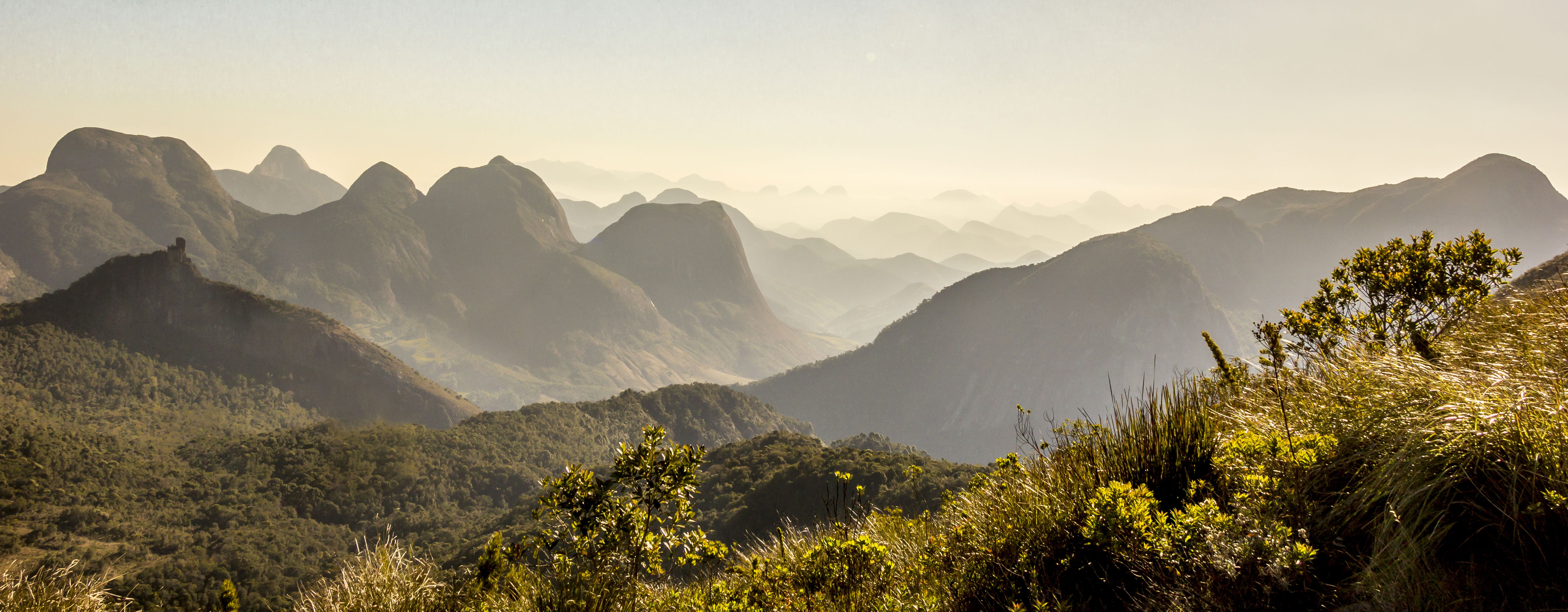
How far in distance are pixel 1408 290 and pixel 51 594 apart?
63.3 ft

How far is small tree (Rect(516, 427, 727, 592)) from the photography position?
6.65m

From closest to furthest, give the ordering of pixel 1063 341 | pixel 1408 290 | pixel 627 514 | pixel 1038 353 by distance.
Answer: pixel 627 514
pixel 1408 290
pixel 1063 341
pixel 1038 353

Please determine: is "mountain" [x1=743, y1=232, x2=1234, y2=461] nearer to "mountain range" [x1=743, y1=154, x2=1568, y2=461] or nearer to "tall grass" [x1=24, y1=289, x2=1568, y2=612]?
"mountain range" [x1=743, y1=154, x2=1568, y2=461]

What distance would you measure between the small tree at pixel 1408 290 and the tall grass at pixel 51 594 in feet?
53.2

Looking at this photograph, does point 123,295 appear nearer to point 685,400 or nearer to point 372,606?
point 685,400

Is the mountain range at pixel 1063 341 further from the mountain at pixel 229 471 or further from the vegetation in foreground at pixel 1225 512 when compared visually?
the vegetation in foreground at pixel 1225 512

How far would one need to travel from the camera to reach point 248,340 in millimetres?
117750

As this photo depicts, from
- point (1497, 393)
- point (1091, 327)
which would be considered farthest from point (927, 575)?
point (1091, 327)

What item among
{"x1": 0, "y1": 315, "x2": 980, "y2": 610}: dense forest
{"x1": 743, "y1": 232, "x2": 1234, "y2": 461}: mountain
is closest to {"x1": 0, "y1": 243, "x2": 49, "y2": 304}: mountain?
{"x1": 0, "y1": 315, "x2": 980, "y2": 610}: dense forest

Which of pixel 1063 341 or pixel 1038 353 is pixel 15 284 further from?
pixel 1063 341

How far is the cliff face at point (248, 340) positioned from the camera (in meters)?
111

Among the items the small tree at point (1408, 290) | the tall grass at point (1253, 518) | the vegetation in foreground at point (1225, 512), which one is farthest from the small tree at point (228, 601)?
the small tree at point (1408, 290)

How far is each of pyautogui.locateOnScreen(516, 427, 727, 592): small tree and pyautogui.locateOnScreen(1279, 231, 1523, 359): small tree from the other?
773 cm

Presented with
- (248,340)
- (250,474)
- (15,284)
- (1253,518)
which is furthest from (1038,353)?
(15,284)
